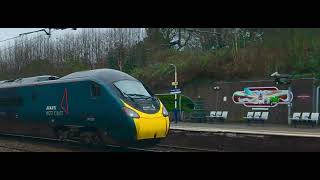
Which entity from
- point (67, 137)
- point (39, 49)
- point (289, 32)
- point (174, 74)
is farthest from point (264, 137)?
A: point (39, 49)

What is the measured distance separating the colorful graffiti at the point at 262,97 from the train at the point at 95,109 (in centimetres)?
1988

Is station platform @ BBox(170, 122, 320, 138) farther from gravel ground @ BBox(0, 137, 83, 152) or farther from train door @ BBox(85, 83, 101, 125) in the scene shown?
gravel ground @ BBox(0, 137, 83, 152)

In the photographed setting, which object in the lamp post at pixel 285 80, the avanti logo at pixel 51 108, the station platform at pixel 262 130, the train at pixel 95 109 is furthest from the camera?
the lamp post at pixel 285 80

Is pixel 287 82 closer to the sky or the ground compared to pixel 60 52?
closer to the ground

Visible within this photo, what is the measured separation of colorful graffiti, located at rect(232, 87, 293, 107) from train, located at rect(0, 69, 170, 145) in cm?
1988

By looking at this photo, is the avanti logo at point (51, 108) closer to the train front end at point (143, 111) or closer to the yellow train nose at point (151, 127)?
the train front end at point (143, 111)

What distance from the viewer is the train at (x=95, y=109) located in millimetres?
12648

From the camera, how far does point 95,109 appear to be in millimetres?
13516

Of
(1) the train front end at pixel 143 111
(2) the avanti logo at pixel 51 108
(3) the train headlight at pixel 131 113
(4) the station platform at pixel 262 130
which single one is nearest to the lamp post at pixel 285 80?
(4) the station platform at pixel 262 130

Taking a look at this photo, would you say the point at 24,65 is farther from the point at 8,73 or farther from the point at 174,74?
the point at 174,74

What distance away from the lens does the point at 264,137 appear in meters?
14.7

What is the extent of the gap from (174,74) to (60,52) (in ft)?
43.4

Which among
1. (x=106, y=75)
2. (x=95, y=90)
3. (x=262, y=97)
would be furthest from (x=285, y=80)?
(x=95, y=90)

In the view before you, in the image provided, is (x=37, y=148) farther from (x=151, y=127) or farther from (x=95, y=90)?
(x=151, y=127)
